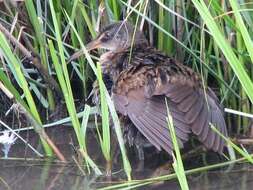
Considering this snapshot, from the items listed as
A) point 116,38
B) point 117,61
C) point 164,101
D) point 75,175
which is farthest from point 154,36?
point 75,175

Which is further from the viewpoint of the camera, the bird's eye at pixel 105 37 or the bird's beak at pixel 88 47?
the bird's eye at pixel 105 37

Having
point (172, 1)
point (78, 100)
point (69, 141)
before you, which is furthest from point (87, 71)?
point (172, 1)

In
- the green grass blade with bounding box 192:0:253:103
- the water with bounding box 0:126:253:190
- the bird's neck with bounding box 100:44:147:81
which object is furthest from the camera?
the bird's neck with bounding box 100:44:147:81

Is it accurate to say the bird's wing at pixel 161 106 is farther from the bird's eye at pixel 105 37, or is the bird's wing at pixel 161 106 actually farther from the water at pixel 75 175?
the bird's eye at pixel 105 37

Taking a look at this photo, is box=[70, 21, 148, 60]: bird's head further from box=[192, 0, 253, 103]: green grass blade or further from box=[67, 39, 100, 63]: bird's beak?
box=[192, 0, 253, 103]: green grass blade

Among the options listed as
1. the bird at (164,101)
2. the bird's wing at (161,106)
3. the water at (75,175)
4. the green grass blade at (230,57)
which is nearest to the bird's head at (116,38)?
the bird at (164,101)

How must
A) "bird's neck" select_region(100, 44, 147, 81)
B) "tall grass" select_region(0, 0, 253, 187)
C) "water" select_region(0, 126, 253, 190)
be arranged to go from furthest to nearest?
"bird's neck" select_region(100, 44, 147, 81) → "tall grass" select_region(0, 0, 253, 187) → "water" select_region(0, 126, 253, 190)

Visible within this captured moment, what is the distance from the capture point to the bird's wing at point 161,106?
3461 mm

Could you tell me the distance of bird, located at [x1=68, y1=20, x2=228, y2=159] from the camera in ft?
11.4

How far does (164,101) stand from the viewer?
140 inches

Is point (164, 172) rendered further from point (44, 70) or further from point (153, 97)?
point (44, 70)

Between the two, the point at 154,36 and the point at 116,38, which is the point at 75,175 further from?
the point at 154,36

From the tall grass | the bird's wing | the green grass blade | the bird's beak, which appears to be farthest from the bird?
the green grass blade

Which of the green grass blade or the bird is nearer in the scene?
the green grass blade
